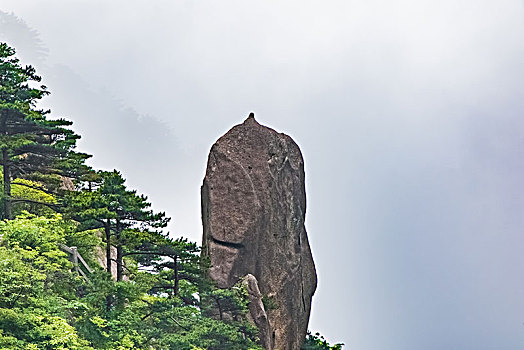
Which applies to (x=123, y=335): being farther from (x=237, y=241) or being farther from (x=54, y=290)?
(x=237, y=241)

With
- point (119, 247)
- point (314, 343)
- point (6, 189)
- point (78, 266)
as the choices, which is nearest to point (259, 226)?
point (314, 343)

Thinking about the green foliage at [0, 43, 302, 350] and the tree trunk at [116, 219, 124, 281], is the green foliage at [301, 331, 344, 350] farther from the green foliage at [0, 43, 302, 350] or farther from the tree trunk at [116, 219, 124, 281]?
the tree trunk at [116, 219, 124, 281]

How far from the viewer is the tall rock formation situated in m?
24.9

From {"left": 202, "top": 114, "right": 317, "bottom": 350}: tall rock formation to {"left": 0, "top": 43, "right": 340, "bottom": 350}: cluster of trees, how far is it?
68.3 inches

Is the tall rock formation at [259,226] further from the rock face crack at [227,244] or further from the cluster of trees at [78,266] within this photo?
the cluster of trees at [78,266]

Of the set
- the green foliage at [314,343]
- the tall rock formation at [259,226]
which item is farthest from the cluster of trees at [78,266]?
the green foliage at [314,343]

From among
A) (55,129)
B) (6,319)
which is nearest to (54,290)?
(6,319)

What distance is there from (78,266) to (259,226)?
8342 millimetres

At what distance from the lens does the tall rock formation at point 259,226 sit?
24.9m

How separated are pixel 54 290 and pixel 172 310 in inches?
152

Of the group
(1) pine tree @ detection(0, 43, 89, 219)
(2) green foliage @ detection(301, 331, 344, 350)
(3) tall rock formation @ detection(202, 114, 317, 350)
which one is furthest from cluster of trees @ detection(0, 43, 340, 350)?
(2) green foliage @ detection(301, 331, 344, 350)

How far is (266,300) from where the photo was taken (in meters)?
25.1

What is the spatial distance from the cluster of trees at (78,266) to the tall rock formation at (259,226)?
1.73 meters

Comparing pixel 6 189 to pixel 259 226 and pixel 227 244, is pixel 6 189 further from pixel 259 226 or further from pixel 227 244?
pixel 259 226
